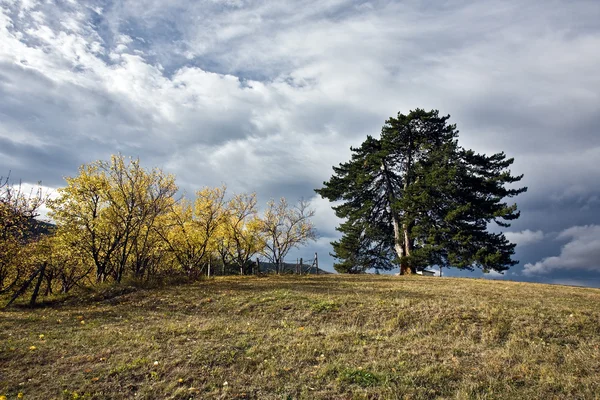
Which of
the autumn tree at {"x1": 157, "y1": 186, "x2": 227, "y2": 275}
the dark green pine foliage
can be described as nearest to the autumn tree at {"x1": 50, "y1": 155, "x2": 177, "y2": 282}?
the autumn tree at {"x1": 157, "y1": 186, "x2": 227, "y2": 275}

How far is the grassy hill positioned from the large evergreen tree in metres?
13.6

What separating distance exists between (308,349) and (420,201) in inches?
945

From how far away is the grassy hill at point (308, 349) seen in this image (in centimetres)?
689

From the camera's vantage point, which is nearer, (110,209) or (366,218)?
(110,209)

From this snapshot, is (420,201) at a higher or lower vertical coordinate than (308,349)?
higher

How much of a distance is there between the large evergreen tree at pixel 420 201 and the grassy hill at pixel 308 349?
44.5 ft

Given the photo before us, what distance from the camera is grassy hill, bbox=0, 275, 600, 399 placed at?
22.6 ft

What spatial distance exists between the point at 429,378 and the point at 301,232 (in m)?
41.1

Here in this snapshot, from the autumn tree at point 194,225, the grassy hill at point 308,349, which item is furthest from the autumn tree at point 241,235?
the grassy hill at point 308,349

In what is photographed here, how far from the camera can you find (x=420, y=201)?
3041 cm

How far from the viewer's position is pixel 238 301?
52.9 feet

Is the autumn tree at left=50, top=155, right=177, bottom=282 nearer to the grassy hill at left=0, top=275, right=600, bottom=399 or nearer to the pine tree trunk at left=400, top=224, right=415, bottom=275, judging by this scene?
the grassy hill at left=0, top=275, right=600, bottom=399

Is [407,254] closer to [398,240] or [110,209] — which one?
[398,240]

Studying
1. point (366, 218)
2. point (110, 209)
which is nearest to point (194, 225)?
point (110, 209)
